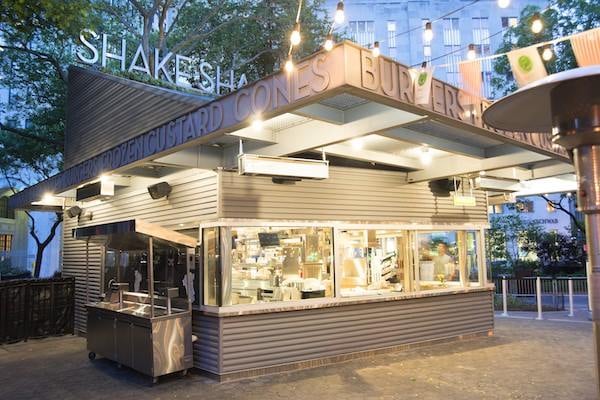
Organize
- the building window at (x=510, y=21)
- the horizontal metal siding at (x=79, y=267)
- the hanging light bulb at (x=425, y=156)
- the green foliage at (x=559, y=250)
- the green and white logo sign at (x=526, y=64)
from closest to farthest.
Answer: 1. the green and white logo sign at (x=526, y=64)
2. the hanging light bulb at (x=425, y=156)
3. the horizontal metal siding at (x=79, y=267)
4. the building window at (x=510, y=21)
5. the green foliage at (x=559, y=250)

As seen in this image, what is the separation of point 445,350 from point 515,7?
4522 centimetres

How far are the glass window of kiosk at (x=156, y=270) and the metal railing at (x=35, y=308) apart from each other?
7.46 feet

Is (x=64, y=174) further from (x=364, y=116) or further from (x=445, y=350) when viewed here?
(x=445, y=350)

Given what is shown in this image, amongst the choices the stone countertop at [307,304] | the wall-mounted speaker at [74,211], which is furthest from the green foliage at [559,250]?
the wall-mounted speaker at [74,211]

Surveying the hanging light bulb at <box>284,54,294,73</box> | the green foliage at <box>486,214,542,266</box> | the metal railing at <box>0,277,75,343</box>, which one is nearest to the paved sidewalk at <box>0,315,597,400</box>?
the metal railing at <box>0,277,75,343</box>

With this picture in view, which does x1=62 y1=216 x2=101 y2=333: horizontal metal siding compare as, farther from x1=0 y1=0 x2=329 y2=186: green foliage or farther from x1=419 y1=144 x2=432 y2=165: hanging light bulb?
x1=419 y1=144 x2=432 y2=165: hanging light bulb

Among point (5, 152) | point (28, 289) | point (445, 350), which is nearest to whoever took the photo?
point (445, 350)

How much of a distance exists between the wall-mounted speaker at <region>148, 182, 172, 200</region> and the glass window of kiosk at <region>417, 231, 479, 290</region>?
15.5 feet

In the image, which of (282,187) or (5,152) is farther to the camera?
(5,152)

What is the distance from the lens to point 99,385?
703 cm

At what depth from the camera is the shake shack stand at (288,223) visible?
5.96 m

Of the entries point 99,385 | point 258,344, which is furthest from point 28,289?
point 258,344

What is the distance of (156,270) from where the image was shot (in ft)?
28.4

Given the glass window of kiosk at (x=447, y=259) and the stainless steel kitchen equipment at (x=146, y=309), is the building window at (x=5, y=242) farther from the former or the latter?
the glass window of kiosk at (x=447, y=259)
